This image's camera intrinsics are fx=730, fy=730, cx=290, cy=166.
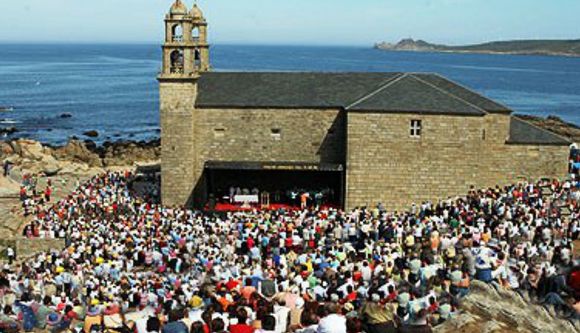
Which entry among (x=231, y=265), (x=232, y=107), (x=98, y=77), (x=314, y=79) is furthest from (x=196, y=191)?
(x=98, y=77)

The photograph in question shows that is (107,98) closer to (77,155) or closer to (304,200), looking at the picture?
(77,155)

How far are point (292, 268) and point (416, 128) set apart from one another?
15.5m

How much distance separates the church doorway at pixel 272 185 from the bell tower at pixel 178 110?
124 cm

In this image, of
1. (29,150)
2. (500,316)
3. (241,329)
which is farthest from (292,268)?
(29,150)

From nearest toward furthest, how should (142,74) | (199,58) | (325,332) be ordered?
(325,332) < (199,58) < (142,74)

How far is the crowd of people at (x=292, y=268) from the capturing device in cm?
1375

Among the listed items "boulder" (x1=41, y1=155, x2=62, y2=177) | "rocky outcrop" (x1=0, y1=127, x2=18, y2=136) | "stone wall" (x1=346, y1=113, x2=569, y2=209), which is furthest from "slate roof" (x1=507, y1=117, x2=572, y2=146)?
"rocky outcrop" (x1=0, y1=127, x2=18, y2=136)

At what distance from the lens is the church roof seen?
3344 centimetres

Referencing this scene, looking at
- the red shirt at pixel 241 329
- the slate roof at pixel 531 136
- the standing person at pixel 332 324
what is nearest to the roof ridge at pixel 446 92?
the slate roof at pixel 531 136

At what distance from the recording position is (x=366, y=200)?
34125mm

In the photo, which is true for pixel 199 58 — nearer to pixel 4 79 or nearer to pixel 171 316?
pixel 171 316

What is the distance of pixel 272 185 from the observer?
3675 cm

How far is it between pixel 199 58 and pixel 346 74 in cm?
880

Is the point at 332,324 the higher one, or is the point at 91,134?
the point at 332,324
